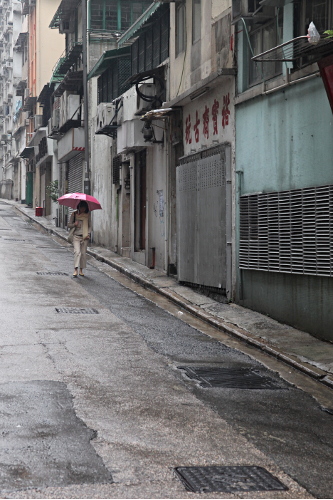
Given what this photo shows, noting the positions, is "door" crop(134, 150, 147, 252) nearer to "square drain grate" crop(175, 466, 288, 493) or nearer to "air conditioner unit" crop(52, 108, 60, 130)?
"air conditioner unit" crop(52, 108, 60, 130)

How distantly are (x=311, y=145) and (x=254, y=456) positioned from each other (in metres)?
7.10

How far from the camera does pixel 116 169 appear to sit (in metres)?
27.4

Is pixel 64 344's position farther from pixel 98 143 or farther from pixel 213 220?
pixel 98 143

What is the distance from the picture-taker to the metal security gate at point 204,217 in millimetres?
15984

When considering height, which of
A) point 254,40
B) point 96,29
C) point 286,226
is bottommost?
point 286,226

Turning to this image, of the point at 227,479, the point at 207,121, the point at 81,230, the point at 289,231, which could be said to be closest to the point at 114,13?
the point at 81,230

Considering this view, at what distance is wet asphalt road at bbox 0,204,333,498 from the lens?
5.42 metres

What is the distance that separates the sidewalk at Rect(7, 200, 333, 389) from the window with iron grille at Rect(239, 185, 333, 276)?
952 mm

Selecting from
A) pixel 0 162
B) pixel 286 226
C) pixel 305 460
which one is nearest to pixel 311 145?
pixel 286 226

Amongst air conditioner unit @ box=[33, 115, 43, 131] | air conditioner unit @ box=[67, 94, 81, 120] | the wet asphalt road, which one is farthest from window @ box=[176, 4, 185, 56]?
air conditioner unit @ box=[33, 115, 43, 131]

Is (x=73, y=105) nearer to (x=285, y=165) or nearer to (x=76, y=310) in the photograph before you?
(x=76, y=310)

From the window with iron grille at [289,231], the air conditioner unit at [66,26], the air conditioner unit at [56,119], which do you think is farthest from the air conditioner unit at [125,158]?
the air conditioner unit at [66,26]

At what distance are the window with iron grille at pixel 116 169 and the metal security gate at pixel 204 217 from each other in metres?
8.12

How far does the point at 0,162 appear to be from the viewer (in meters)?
90.6
